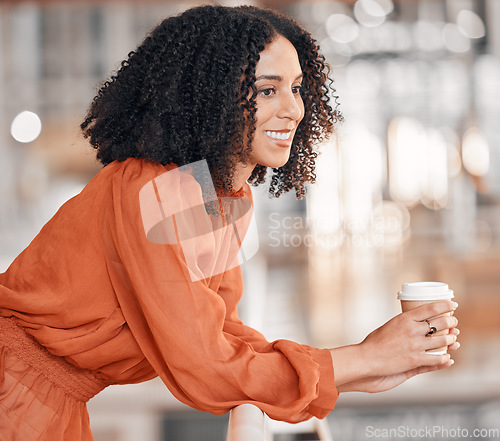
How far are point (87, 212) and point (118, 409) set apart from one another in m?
0.83

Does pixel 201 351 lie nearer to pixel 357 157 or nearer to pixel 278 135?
pixel 278 135

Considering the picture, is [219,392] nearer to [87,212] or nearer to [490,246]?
[87,212]

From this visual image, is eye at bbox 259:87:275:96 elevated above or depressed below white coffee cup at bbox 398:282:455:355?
above

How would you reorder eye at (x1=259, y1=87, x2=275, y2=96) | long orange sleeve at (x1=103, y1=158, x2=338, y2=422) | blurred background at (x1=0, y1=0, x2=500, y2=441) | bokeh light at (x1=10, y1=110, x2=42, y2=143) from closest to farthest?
long orange sleeve at (x1=103, y1=158, x2=338, y2=422) < eye at (x1=259, y1=87, x2=275, y2=96) < blurred background at (x1=0, y1=0, x2=500, y2=441) < bokeh light at (x1=10, y1=110, x2=42, y2=143)

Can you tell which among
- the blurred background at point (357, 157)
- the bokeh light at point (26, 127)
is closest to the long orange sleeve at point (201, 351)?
the blurred background at point (357, 157)

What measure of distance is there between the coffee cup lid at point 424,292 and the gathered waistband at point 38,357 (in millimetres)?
367

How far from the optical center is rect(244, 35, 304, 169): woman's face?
664mm

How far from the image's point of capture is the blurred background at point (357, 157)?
277cm

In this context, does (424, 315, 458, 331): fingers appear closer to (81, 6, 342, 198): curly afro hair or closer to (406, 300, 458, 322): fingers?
(406, 300, 458, 322): fingers

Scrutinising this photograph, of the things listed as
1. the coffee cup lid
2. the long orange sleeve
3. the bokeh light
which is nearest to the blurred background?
the bokeh light

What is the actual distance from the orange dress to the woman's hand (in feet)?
0.07

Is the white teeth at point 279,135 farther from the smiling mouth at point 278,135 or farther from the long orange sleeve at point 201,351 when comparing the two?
the long orange sleeve at point 201,351

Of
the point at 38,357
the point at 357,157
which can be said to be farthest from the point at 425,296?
the point at 357,157

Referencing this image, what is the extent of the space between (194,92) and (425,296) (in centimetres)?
32
